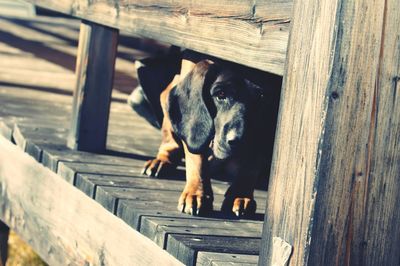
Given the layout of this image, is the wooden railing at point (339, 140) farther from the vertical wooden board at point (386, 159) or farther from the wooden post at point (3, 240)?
the wooden post at point (3, 240)

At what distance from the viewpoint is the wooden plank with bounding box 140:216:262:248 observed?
3074 mm

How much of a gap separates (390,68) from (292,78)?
0.24m

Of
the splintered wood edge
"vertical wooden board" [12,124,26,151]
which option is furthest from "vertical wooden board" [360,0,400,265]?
"vertical wooden board" [12,124,26,151]

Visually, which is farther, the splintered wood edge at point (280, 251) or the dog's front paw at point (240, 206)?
the dog's front paw at point (240, 206)

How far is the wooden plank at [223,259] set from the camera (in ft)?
8.94

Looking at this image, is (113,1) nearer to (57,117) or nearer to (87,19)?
(87,19)

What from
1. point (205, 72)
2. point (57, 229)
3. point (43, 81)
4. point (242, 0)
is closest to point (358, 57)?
point (242, 0)

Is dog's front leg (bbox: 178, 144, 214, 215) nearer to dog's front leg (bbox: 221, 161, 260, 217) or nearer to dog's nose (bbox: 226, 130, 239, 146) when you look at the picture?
dog's front leg (bbox: 221, 161, 260, 217)

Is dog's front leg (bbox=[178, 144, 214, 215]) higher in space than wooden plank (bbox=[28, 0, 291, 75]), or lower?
lower

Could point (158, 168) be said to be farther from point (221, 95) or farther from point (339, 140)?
point (339, 140)

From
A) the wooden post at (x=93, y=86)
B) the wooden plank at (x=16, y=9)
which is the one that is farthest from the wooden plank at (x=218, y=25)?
the wooden plank at (x=16, y=9)

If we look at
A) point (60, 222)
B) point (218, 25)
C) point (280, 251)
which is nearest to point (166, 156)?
point (60, 222)

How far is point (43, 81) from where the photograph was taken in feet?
21.2

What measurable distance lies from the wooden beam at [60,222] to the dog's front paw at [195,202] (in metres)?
0.22
